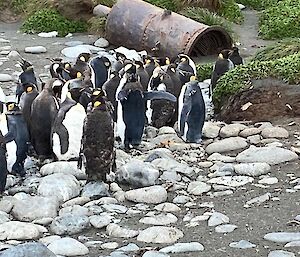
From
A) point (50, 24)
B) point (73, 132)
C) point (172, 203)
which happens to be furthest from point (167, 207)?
point (50, 24)

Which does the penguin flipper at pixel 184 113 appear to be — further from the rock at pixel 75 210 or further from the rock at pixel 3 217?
the rock at pixel 3 217

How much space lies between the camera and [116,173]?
5965 millimetres

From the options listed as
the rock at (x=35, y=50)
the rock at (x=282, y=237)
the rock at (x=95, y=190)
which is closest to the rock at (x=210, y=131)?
the rock at (x=95, y=190)

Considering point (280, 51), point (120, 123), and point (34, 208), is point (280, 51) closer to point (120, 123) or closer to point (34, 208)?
point (120, 123)

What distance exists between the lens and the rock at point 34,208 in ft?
17.1

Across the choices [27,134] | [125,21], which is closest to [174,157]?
[27,134]

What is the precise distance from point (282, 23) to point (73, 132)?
735 cm

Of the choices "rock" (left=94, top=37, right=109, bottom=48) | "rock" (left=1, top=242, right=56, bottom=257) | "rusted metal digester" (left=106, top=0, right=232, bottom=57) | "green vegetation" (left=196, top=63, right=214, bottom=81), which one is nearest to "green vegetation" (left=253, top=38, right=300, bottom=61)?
"green vegetation" (left=196, top=63, right=214, bottom=81)

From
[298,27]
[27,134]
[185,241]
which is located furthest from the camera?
[298,27]

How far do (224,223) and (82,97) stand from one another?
2.48 meters

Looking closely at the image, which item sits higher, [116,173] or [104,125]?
[104,125]

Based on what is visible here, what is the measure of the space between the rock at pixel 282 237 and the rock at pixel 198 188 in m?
0.99

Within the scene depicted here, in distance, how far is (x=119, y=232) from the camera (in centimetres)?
489

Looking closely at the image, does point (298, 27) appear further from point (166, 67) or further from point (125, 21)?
point (166, 67)
